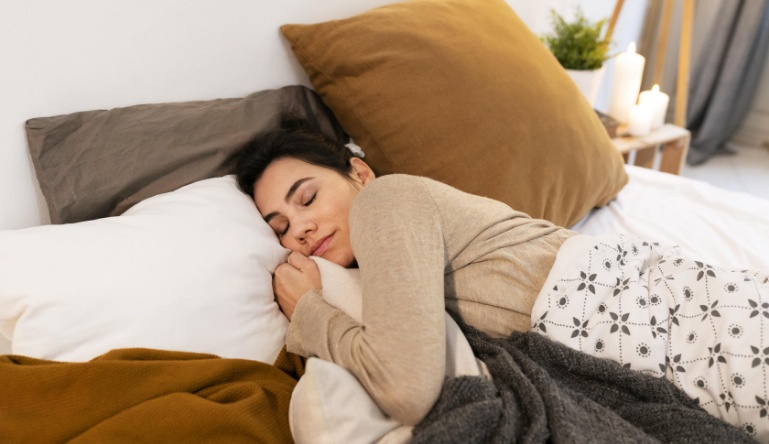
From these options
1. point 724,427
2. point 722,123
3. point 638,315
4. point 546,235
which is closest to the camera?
point 724,427

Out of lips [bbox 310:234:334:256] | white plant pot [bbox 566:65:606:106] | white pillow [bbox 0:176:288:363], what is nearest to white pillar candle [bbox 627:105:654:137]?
white plant pot [bbox 566:65:606:106]

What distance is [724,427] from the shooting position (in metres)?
0.79

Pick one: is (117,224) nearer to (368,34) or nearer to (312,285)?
(312,285)

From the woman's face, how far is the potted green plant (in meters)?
1.20

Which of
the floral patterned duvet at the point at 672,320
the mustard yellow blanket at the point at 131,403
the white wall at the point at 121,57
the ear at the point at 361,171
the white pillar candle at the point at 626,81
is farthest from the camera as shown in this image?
the white pillar candle at the point at 626,81

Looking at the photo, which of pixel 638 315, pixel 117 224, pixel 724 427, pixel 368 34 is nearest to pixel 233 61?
pixel 368 34

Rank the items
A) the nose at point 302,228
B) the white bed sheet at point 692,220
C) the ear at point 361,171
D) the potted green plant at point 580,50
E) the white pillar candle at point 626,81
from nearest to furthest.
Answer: the nose at point 302,228 < the ear at point 361,171 < the white bed sheet at point 692,220 < the potted green plant at point 580,50 < the white pillar candle at point 626,81

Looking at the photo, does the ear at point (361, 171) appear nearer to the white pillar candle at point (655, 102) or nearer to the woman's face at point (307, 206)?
the woman's face at point (307, 206)

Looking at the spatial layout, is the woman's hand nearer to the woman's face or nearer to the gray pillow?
the woman's face

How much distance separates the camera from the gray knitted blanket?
744 millimetres

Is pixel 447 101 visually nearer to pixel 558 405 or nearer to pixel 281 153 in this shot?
pixel 281 153

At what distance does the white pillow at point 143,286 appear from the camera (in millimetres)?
825

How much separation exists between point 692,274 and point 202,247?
0.79m

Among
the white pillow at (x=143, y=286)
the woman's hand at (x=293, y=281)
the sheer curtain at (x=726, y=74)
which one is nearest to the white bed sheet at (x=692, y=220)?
the woman's hand at (x=293, y=281)
